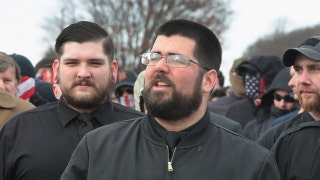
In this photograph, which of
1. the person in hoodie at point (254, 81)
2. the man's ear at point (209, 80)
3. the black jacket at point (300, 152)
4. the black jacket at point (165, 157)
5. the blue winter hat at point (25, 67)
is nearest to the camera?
the black jacket at point (165, 157)

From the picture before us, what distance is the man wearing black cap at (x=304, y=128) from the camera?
4512 mm

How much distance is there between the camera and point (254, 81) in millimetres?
8320

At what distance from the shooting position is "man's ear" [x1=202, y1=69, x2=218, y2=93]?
13.0 ft

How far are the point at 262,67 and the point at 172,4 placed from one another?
32618 millimetres

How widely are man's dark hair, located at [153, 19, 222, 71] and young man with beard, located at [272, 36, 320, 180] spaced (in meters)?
0.92

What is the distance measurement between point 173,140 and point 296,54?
5.74 feet

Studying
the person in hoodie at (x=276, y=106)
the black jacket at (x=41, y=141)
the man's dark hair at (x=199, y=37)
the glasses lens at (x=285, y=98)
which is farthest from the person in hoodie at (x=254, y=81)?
the man's dark hair at (x=199, y=37)

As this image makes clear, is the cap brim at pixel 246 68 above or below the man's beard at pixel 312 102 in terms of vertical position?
below

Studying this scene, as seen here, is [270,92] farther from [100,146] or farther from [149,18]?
[149,18]

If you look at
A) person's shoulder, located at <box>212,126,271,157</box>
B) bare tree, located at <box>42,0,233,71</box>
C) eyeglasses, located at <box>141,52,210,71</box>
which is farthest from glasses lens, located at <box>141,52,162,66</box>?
bare tree, located at <box>42,0,233,71</box>

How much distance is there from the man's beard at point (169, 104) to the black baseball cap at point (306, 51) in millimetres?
1397

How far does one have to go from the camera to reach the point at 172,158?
145 inches

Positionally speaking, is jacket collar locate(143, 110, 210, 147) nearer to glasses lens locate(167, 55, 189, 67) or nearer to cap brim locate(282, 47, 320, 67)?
glasses lens locate(167, 55, 189, 67)

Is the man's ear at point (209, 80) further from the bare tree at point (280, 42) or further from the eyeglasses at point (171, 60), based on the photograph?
the bare tree at point (280, 42)
